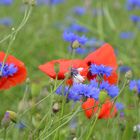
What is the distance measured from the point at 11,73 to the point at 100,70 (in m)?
0.23

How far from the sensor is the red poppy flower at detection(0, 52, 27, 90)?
154 centimetres

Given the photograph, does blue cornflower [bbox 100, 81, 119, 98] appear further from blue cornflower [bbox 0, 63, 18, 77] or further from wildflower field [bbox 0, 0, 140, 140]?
blue cornflower [bbox 0, 63, 18, 77]

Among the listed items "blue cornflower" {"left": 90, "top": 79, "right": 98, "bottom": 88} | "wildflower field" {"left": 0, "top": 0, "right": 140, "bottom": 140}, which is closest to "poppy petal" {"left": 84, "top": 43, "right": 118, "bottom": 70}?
"wildflower field" {"left": 0, "top": 0, "right": 140, "bottom": 140}

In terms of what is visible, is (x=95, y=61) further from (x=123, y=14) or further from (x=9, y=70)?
(x=123, y=14)

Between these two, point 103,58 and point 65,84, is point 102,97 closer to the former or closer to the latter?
point 65,84

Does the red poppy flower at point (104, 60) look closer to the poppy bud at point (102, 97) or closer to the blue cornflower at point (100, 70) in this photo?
the blue cornflower at point (100, 70)

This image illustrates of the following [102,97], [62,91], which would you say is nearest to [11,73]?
[62,91]

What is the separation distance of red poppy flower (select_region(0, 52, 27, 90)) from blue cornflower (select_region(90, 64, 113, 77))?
0.18 m

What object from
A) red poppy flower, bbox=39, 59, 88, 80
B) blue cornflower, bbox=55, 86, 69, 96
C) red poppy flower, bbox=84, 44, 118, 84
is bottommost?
blue cornflower, bbox=55, 86, 69, 96

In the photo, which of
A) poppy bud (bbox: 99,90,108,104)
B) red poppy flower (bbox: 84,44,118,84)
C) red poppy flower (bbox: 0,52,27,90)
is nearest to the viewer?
poppy bud (bbox: 99,90,108,104)

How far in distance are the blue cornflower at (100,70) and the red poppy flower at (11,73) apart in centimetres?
18

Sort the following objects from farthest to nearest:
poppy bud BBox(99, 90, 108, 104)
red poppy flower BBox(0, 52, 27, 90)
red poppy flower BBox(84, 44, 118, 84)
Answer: red poppy flower BBox(84, 44, 118, 84)
red poppy flower BBox(0, 52, 27, 90)
poppy bud BBox(99, 90, 108, 104)

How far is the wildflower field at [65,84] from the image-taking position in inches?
60.1

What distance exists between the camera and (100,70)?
158 cm
